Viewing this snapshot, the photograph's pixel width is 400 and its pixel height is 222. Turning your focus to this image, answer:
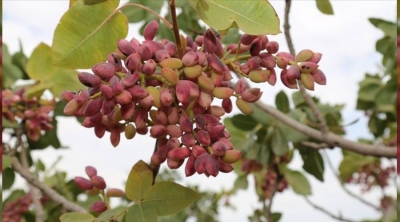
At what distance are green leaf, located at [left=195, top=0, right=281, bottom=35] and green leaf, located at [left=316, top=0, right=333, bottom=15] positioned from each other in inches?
15.7

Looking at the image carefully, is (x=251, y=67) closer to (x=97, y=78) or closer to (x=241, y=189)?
(x=97, y=78)

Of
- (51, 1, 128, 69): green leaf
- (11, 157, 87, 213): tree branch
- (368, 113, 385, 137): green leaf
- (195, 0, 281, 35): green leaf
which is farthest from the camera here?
(368, 113, 385, 137): green leaf

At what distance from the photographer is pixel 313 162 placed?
1.37 meters

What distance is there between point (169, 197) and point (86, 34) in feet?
0.80

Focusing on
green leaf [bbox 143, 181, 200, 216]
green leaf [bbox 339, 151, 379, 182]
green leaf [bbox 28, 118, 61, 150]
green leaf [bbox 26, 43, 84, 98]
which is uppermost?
green leaf [bbox 143, 181, 200, 216]

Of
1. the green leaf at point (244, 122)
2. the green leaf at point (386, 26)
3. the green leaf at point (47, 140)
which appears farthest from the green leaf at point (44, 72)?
the green leaf at point (386, 26)

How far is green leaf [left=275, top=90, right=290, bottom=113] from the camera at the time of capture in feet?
4.68

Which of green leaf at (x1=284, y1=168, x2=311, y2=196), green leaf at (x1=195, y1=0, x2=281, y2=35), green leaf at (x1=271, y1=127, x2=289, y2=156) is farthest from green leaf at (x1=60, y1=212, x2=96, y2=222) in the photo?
green leaf at (x1=284, y1=168, x2=311, y2=196)

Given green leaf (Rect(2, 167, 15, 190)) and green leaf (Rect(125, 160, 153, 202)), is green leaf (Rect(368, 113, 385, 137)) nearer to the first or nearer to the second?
green leaf (Rect(2, 167, 15, 190))

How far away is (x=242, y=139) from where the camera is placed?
5.16 ft

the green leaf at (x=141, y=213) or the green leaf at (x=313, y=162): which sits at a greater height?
the green leaf at (x=141, y=213)

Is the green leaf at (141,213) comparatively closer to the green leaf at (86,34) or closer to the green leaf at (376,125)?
the green leaf at (86,34)

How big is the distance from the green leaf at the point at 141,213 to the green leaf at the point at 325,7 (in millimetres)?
507

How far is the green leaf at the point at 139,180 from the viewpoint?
721mm
